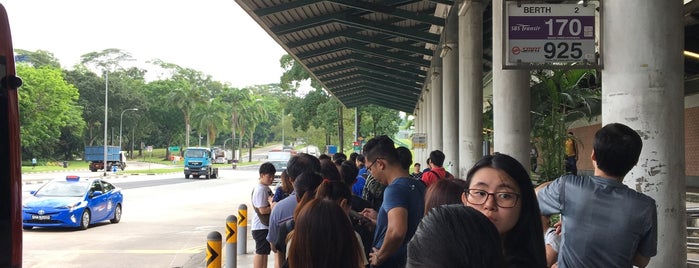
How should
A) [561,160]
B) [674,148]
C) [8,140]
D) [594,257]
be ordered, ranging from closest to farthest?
[594,257] < [674,148] < [8,140] < [561,160]

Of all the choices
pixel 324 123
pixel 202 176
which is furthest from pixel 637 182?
pixel 202 176

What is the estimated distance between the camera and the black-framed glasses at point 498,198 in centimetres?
230

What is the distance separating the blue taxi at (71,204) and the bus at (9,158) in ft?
33.0

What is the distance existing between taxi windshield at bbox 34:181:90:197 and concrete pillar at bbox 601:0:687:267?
1378 cm

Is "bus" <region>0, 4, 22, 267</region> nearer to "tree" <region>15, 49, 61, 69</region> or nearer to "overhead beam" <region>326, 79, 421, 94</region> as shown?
"overhead beam" <region>326, 79, 421, 94</region>

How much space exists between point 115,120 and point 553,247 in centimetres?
7993

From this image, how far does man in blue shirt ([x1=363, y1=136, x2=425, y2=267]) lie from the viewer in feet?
13.1

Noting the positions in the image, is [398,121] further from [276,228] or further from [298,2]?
[276,228]

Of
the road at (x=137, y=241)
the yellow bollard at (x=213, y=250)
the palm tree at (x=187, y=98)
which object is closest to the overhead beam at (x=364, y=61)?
the road at (x=137, y=241)

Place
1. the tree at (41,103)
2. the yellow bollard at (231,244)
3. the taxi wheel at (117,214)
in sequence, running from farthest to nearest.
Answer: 1. the tree at (41,103)
2. the taxi wheel at (117,214)
3. the yellow bollard at (231,244)

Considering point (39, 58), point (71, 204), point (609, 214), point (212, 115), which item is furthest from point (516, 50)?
point (212, 115)

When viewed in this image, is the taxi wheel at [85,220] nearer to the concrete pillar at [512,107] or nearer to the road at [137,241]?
the road at [137,241]

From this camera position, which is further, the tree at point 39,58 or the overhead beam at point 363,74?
the tree at point 39,58

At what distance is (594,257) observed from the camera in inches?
119
